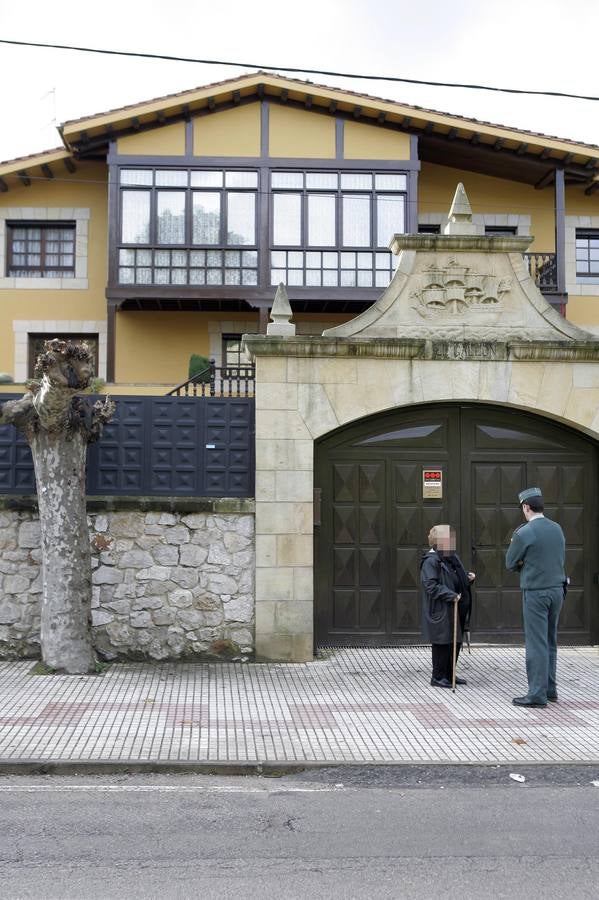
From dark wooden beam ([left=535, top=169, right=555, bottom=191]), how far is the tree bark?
15.7 metres

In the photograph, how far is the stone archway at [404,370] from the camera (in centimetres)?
952

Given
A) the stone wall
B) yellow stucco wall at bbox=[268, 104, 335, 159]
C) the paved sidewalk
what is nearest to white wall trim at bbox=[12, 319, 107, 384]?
yellow stucco wall at bbox=[268, 104, 335, 159]

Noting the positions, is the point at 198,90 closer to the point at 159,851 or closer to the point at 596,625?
the point at 596,625

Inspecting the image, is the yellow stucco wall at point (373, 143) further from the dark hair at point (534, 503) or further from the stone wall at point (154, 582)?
the dark hair at point (534, 503)

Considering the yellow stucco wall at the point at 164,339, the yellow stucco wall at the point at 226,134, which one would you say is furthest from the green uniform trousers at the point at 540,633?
the yellow stucco wall at the point at 226,134

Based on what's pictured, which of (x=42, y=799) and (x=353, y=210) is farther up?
(x=353, y=210)

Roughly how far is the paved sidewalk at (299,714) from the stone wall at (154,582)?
27 centimetres

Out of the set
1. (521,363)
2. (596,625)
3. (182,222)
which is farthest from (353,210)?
(596,625)

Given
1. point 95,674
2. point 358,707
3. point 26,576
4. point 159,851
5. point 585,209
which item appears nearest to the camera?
point 159,851

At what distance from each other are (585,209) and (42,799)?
2038cm

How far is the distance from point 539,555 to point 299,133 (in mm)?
14881

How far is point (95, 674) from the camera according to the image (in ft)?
28.9

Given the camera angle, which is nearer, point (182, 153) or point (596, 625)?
point (596, 625)

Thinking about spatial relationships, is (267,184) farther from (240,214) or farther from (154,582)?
(154,582)
